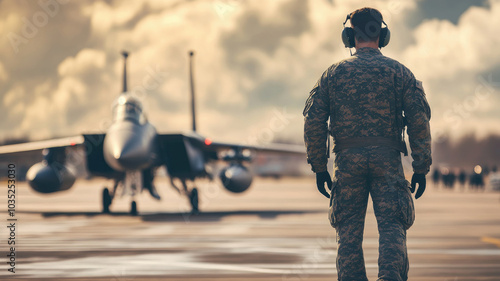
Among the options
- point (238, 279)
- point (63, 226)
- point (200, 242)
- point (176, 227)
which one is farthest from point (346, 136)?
point (63, 226)

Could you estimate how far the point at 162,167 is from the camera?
22.6m

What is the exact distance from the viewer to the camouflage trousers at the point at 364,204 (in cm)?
538

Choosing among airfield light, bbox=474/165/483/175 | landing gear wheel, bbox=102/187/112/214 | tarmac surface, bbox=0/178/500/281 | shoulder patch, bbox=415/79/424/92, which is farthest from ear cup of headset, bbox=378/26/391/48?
airfield light, bbox=474/165/483/175

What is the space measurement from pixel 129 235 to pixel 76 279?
5900 mm

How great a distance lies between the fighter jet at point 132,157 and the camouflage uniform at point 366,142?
1295 centimetres

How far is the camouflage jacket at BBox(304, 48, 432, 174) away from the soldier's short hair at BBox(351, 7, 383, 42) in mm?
229

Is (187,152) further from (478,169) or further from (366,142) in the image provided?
(478,169)

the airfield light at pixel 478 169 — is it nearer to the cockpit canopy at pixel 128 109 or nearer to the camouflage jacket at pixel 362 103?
the cockpit canopy at pixel 128 109

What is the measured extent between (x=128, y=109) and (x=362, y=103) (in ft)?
47.4

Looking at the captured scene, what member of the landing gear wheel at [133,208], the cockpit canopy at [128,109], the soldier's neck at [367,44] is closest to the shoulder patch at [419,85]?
the soldier's neck at [367,44]

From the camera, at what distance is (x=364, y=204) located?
18.3 ft

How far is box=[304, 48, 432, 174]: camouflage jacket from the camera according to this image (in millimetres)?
5551

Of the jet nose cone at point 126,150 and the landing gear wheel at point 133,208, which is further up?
the jet nose cone at point 126,150

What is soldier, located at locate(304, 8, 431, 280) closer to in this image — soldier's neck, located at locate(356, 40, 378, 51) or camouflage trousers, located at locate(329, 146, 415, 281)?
camouflage trousers, located at locate(329, 146, 415, 281)
